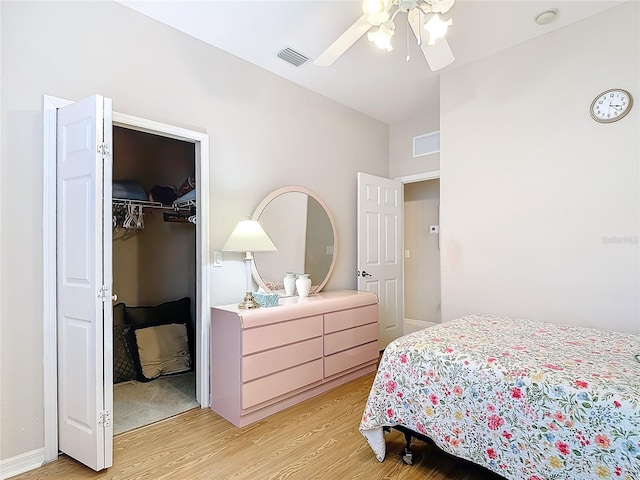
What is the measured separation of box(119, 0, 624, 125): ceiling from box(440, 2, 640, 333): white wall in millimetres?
239

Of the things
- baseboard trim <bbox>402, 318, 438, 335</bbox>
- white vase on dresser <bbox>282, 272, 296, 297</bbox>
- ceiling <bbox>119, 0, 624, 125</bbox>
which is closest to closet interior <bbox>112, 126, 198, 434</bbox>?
white vase on dresser <bbox>282, 272, 296, 297</bbox>

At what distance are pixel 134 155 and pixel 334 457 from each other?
11.2ft

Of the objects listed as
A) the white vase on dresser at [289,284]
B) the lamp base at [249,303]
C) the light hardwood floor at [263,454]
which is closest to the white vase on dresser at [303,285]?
the white vase on dresser at [289,284]

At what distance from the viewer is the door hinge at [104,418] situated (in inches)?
77.4

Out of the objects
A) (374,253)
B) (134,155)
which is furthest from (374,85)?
(134,155)

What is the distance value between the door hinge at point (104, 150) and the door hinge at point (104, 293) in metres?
0.73

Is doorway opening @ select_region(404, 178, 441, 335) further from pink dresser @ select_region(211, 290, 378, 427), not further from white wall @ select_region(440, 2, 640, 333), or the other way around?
pink dresser @ select_region(211, 290, 378, 427)

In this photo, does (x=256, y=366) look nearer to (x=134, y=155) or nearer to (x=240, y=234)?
(x=240, y=234)

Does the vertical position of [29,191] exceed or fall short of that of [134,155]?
it falls short

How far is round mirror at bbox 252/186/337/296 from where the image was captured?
3.30 m

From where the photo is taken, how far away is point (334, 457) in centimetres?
214

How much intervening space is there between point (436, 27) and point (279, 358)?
2346 mm

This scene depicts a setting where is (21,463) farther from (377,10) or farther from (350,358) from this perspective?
(377,10)

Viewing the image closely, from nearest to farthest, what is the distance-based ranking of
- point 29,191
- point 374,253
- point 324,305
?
point 29,191 < point 324,305 < point 374,253
